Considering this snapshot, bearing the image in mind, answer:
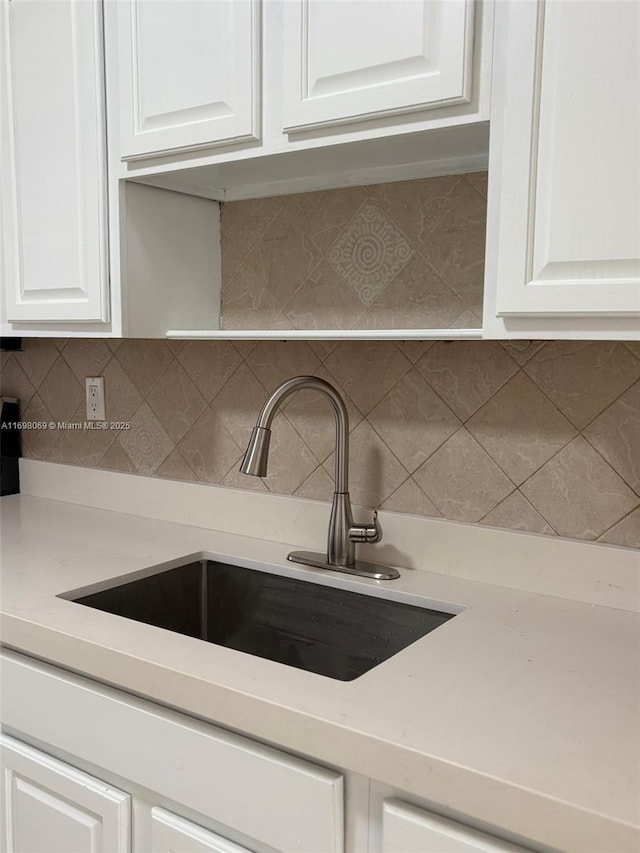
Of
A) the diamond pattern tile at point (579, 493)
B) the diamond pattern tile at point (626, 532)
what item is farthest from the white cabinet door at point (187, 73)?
the diamond pattern tile at point (626, 532)

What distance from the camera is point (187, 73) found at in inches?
52.1

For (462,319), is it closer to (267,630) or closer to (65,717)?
(267,630)

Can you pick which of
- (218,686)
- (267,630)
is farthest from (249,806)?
(267,630)

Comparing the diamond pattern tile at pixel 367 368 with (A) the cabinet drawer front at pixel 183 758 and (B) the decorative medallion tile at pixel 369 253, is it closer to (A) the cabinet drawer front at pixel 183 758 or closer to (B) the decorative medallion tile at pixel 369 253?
(B) the decorative medallion tile at pixel 369 253

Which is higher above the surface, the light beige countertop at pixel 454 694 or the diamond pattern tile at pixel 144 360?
the diamond pattern tile at pixel 144 360

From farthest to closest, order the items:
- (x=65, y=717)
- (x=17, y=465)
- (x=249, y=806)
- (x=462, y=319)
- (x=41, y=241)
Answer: (x=17, y=465), (x=41, y=241), (x=462, y=319), (x=65, y=717), (x=249, y=806)

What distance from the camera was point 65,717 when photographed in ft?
3.70

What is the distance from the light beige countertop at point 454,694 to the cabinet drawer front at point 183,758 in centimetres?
3

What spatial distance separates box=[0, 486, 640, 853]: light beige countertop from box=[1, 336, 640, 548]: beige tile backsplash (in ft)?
0.41

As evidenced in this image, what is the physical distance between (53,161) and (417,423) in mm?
910

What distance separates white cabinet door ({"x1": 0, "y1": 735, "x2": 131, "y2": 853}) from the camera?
108 cm

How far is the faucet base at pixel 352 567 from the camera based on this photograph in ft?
4.60

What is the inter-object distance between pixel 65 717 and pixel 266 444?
53 centimetres

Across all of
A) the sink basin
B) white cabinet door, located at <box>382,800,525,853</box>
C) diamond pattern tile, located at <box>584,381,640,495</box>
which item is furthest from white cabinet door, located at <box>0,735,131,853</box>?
diamond pattern tile, located at <box>584,381,640,495</box>
